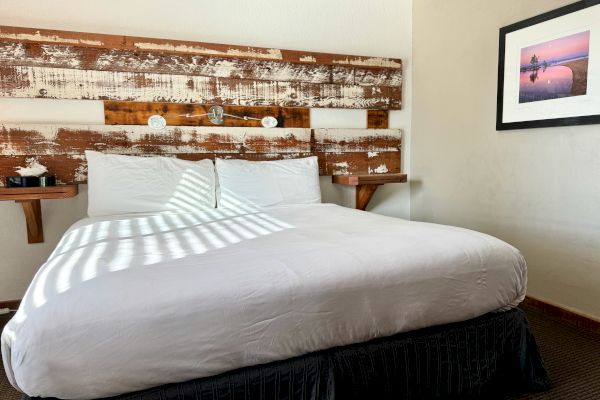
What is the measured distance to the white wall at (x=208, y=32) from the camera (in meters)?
2.54

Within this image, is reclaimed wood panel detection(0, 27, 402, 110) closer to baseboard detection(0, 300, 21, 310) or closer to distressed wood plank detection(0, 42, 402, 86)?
distressed wood plank detection(0, 42, 402, 86)

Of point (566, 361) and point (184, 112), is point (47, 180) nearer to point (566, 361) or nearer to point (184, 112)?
point (184, 112)

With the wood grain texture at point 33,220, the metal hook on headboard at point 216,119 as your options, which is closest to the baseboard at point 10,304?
the wood grain texture at point 33,220

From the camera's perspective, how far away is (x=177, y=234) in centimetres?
176

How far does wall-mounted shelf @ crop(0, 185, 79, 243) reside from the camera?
88.7 inches

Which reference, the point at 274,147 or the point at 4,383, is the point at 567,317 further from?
the point at 4,383

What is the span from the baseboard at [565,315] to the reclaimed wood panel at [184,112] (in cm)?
195

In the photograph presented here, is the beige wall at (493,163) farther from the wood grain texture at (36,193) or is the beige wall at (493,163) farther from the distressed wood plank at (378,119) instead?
the wood grain texture at (36,193)

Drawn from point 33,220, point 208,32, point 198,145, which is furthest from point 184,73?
point 33,220

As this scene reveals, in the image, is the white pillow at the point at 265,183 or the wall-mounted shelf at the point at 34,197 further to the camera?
the white pillow at the point at 265,183

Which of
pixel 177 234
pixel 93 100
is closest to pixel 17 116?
pixel 93 100

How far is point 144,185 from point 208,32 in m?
1.20

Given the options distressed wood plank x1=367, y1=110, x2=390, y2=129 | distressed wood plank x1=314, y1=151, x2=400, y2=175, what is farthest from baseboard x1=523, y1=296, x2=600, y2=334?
distressed wood plank x1=367, y1=110, x2=390, y2=129

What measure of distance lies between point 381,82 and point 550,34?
4.21 ft
